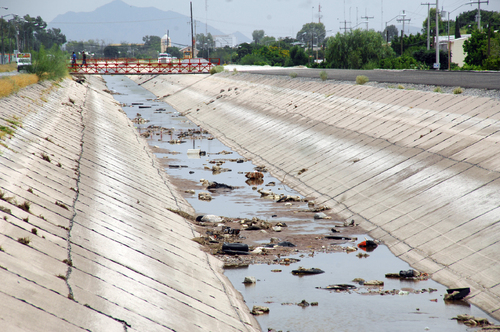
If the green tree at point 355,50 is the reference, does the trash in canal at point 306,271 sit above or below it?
below

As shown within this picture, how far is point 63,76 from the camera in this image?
5716cm

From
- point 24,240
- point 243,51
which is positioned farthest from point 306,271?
point 243,51

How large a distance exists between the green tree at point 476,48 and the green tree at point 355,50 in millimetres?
14402

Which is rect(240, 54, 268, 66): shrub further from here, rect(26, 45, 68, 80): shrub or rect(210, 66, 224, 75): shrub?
rect(26, 45, 68, 80): shrub

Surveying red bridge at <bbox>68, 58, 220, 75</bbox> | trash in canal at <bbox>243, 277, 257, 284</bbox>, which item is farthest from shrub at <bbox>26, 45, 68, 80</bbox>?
trash in canal at <bbox>243, 277, 257, 284</bbox>

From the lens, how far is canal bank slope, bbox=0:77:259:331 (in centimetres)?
755

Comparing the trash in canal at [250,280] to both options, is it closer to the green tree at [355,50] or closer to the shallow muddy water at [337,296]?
the shallow muddy water at [337,296]

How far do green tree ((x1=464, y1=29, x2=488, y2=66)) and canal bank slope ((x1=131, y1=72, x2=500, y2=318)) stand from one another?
41.7 m

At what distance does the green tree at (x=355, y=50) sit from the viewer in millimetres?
87688

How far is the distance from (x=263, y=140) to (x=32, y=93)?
1414 cm

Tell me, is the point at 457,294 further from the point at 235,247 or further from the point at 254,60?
the point at 254,60

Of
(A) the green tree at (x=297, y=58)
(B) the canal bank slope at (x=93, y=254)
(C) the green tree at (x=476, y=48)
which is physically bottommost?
(B) the canal bank slope at (x=93, y=254)

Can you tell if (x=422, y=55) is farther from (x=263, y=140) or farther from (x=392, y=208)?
(x=392, y=208)

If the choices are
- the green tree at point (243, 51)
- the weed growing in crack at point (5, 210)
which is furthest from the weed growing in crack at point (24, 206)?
the green tree at point (243, 51)
